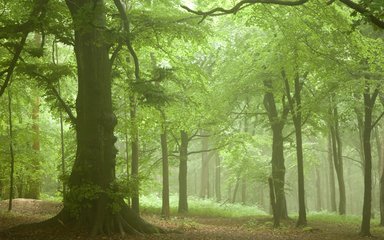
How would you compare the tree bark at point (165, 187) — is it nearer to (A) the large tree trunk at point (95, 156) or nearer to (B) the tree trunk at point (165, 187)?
(B) the tree trunk at point (165, 187)

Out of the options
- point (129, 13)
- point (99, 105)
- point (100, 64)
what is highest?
point (129, 13)

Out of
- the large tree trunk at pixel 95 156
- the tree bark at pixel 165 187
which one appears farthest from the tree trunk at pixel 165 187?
the large tree trunk at pixel 95 156

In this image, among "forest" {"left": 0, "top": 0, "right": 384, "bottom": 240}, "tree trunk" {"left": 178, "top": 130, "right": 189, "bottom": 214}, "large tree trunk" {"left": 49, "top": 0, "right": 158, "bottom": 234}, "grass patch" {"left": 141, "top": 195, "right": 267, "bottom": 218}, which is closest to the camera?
Answer: "forest" {"left": 0, "top": 0, "right": 384, "bottom": 240}

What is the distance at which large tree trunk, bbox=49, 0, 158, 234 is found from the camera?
11391 mm

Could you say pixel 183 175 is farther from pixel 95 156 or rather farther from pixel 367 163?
pixel 95 156

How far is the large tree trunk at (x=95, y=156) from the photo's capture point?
11391 millimetres

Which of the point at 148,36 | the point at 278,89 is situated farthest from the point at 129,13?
the point at 278,89

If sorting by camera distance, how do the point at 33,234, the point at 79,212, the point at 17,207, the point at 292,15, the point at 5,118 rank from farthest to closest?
the point at 5,118, the point at 17,207, the point at 292,15, the point at 79,212, the point at 33,234

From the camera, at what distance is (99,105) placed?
1216 cm

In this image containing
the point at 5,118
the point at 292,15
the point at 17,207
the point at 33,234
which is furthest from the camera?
the point at 5,118

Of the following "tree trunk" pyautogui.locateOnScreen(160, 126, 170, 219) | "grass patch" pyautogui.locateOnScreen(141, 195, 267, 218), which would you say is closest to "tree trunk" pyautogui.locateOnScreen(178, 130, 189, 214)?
"grass patch" pyautogui.locateOnScreen(141, 195, 267, 218)

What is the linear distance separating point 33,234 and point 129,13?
7580mm

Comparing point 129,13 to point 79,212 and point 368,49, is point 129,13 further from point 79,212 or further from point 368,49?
point 368,49

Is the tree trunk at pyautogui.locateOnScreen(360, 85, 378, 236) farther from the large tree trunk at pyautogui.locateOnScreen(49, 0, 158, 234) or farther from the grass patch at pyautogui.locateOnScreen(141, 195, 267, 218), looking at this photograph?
the grass patch at pyautogui.locateOnScreen(141, 195, 267, 218)
